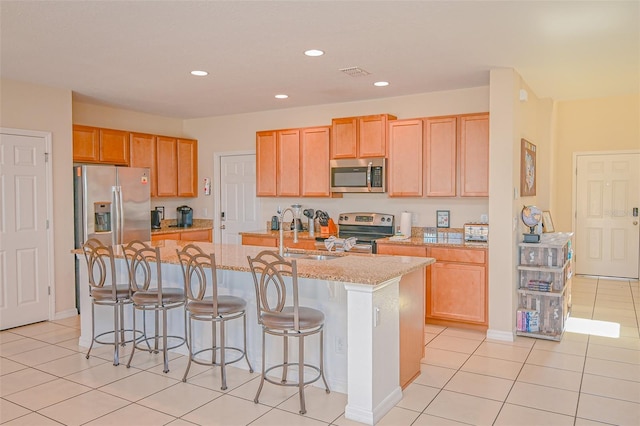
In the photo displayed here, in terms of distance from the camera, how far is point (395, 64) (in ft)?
14.1

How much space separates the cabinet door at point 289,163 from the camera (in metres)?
6.27

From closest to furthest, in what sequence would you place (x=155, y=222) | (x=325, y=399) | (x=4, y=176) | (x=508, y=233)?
(x=325, y=399), (x=508, y=233), (x=4, y=176), (x=155, y=222)

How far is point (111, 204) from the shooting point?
5.69 metres

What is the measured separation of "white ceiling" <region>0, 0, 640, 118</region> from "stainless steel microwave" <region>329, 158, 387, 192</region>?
817mm

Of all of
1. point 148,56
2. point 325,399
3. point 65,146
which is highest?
point 148,56

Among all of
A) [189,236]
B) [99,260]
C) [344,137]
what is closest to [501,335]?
[344,137]

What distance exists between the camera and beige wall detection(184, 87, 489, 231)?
213 inches

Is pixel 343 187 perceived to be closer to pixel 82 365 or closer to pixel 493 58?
pixel 493 58

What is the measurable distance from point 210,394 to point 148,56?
277 centimetres

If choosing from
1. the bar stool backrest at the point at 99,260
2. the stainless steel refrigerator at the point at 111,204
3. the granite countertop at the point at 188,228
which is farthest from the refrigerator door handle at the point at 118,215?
the bar stool backrest at the point at 99,260

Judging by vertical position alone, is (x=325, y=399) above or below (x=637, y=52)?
below

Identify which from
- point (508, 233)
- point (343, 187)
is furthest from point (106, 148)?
point (508, 233)

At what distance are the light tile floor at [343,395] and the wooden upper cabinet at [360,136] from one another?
2262 mm

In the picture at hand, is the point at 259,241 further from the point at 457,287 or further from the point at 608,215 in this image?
the point at 608,215
